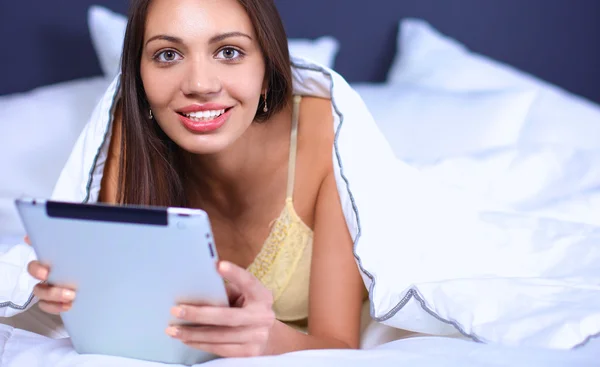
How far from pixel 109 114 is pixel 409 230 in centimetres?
64

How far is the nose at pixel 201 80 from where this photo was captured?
123 centimetres

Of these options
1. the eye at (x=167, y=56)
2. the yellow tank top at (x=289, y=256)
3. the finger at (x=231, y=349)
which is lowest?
the yellow tank top at (x=289, y=256)

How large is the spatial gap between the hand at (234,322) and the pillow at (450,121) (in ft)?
3.07

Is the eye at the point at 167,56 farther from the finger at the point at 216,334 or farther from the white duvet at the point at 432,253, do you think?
the finger at the point at 216,334

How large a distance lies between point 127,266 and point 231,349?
221 millimetres

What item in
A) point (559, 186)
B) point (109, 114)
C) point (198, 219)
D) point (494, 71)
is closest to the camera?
point (198, 219)

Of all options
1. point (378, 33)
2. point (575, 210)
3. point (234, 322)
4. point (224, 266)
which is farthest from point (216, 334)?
point (378, 33)

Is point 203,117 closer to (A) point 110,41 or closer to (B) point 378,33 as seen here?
(A) point 110,41

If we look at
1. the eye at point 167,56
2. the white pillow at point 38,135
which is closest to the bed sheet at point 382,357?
the eye at point 167,56

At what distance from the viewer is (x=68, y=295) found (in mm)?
996

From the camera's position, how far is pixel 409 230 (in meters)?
1.31

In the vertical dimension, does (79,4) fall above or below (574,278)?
above

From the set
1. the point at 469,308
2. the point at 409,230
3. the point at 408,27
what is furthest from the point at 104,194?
the point at 408,27

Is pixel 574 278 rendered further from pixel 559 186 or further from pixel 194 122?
pixel 194 122
